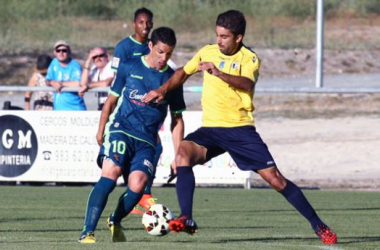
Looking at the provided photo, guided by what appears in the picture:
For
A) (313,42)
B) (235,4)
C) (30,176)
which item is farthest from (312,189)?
(313,42)

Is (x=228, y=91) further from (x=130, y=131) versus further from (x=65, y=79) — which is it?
(x=65, y=79)

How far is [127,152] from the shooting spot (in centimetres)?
977

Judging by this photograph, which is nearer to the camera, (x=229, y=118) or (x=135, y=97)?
(x=229, y=118)

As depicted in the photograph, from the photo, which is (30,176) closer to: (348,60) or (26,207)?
(26,207)

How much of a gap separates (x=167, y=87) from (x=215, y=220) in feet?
10.4

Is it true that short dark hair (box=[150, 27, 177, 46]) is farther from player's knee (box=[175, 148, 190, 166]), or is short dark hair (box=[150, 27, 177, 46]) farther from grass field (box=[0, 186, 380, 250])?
grass field (box=[0, 186, 380, 250])

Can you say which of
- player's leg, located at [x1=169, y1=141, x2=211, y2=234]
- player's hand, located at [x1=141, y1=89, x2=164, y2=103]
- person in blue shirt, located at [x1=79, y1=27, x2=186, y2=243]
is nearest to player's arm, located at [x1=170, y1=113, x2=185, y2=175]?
person in blue shirt, located at [x1=79, y1=27, x2=186, y2=243]

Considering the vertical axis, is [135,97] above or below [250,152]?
above

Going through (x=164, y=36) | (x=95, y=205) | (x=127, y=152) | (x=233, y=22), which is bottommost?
(x=95, y=205)

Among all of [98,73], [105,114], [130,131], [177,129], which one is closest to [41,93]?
[98,73]

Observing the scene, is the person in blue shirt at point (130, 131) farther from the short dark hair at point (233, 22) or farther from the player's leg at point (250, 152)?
the player's leg at point (250, 152)

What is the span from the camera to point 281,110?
28547mm

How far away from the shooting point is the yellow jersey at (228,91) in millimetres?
9828

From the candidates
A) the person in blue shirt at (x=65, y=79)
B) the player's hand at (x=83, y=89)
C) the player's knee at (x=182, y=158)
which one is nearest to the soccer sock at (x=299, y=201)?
the player's knee at (x=182, y=158)
